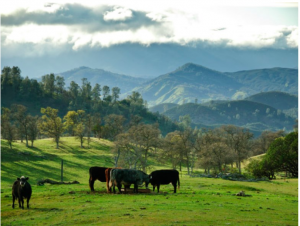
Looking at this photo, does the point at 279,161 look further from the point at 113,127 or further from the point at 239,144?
the point at 113,127

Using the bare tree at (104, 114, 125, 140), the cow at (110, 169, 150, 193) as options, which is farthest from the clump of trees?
the bare tree at (104, 114, 125, 140)

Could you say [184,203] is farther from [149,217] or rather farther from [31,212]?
[31,212]

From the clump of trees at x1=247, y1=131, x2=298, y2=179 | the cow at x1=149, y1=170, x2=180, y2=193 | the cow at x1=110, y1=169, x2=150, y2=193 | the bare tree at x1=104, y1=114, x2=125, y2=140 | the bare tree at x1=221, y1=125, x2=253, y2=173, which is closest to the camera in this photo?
the cow at x1=110, y1=169, x2=150, y2=193

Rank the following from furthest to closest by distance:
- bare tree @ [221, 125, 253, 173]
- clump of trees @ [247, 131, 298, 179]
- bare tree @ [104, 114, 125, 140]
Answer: bare tree @ [104, 114, 125, 140] < bare tree @ [221, 125, 253, 173] < clump of trees @ [247, 131, 298, 179]

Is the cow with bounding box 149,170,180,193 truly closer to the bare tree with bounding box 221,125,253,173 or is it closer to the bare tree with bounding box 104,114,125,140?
the bare tree with bounding box 221,125,253,173

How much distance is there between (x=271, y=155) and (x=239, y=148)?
2184 cm

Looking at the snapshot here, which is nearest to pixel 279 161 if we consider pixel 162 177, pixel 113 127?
pixel 162 177

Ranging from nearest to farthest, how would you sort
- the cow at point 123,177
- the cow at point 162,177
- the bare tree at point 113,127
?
the cow at point 123,177 → the cow at point 162,177 → the bare tree at point 113,127

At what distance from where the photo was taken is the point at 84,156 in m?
99.2

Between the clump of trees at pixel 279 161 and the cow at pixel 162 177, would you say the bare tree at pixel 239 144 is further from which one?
the cow at pixel 162 177

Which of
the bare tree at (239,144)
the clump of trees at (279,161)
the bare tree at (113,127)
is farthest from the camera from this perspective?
the bare tree at (113,127)

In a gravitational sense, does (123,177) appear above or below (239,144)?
below

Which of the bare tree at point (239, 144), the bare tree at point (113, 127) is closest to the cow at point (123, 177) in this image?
the bare tree at point (239, 144)

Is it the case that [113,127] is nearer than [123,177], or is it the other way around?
[123,177]
